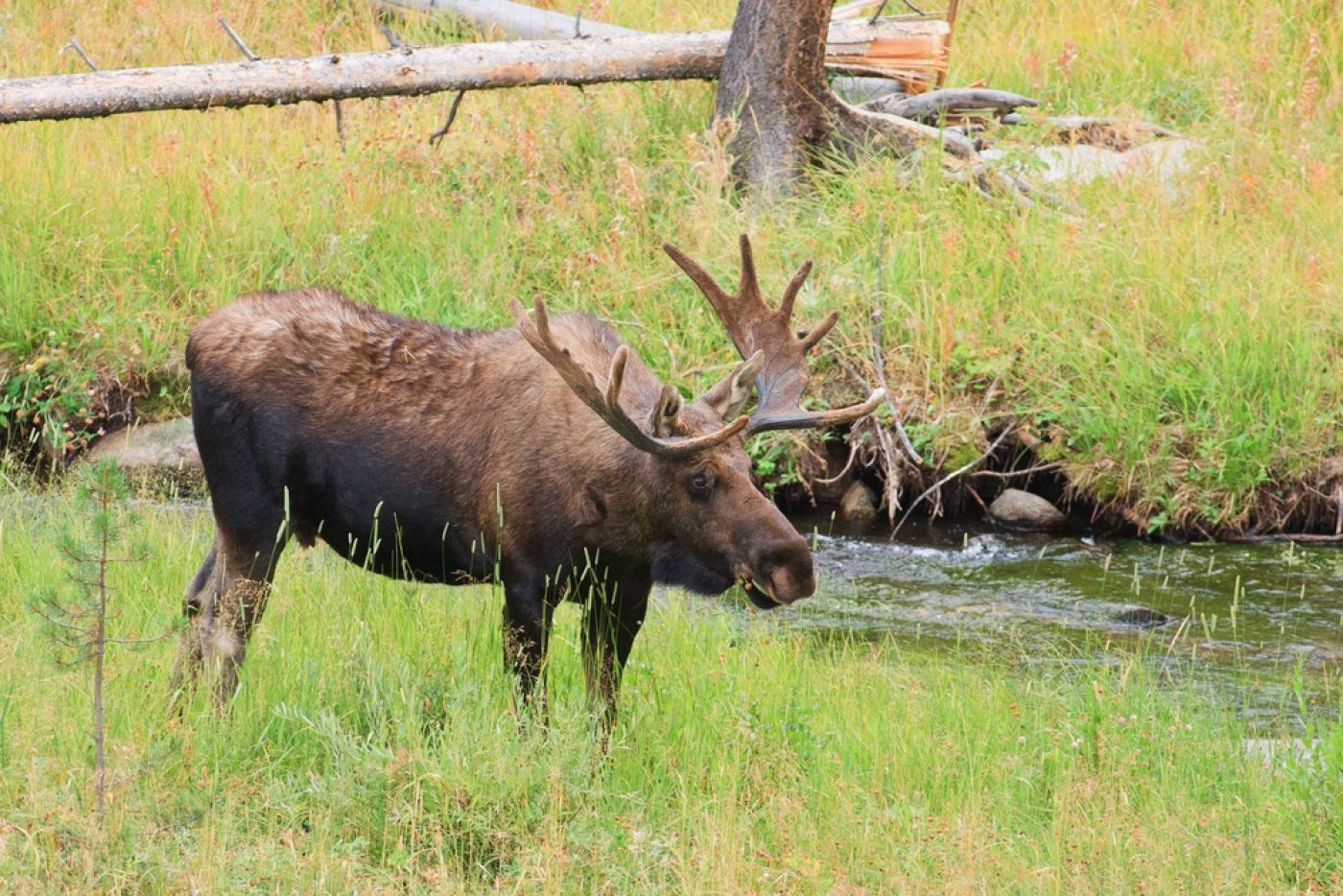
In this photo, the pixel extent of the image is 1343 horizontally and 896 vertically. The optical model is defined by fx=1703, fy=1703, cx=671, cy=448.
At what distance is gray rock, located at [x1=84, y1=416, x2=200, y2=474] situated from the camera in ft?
30.4

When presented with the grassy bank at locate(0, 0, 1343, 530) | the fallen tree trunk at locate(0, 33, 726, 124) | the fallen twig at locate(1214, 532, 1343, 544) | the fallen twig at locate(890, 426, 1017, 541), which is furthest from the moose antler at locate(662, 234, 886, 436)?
the fallen tree trunk at locate(0, 33, 726, 124)

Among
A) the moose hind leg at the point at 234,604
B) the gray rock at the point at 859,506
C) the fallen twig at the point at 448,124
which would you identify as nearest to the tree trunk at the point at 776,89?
the fallen twig at the point at 448,124

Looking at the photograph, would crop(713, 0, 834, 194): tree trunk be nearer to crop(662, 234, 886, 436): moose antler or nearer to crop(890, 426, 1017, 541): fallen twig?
crop(890, 426, 1017, 541): fallen twig

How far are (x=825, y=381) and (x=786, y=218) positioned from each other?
1329mm

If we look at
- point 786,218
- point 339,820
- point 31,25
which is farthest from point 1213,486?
point 31,25

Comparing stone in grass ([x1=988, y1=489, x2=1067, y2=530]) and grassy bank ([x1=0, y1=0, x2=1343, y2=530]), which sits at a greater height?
grassy bank ([x1=0, y1=0, x2=1343, y2=530])

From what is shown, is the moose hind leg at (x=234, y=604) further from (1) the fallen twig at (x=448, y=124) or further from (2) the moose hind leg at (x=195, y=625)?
(1) the fallen twig at (x=448, y=124)

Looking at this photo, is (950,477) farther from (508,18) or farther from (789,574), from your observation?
(508,18)

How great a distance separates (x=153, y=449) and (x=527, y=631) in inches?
179

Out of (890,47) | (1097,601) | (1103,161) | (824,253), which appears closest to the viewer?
(1097,601)

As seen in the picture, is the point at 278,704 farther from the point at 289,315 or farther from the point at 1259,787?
the point at 1259,787

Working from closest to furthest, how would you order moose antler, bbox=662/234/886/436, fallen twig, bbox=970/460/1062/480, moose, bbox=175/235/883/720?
moose, bbox=175/235/883/720 < moose antler, bbox=662/234/886/436 < fallen twig, bbox=970/460/1062/480

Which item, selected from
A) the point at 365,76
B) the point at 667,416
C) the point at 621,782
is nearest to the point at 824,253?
the point at 365,76

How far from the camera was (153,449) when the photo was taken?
368 inches
